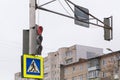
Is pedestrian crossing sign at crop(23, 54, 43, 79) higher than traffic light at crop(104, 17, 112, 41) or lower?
lower

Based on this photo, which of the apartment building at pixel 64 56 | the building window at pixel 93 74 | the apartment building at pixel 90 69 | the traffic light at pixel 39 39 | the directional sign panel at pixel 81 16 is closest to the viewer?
the traffic light at pixel 39 39

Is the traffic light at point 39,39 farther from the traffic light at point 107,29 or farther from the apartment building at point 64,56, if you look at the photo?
the apartment building at point 64,56

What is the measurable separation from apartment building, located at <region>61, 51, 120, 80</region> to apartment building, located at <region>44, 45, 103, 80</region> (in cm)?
251

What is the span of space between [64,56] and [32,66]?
107 m

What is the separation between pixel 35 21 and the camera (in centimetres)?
1519

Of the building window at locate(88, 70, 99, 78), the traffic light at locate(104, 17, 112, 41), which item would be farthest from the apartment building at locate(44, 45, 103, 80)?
the traffic light at locate(104, 17, 112, 41)

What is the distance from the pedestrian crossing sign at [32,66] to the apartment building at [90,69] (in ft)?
230

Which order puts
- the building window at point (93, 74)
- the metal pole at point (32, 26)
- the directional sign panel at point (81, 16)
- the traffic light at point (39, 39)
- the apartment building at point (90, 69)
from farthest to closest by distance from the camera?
the building window at point (93, 74) → the apartment building at point (90, 69) → the directional sign panel at point (81, 16) → the metal pole at point (32, 26) → the traffic light at point (39, 39)

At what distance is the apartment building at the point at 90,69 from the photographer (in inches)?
3625

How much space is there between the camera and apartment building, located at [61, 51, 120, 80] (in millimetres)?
92088

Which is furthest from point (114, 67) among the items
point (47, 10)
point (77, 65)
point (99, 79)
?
point (47, 10)

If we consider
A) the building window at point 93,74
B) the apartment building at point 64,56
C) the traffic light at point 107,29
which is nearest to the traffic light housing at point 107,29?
the traffic light at point 107,29

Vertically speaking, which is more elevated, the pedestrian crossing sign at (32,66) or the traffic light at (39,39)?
the traffic light at (39,39)

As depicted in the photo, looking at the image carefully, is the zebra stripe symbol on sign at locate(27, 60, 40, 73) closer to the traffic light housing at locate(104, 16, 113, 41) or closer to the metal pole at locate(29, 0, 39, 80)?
the metal pole at locate(29, 0, 39, 80)
